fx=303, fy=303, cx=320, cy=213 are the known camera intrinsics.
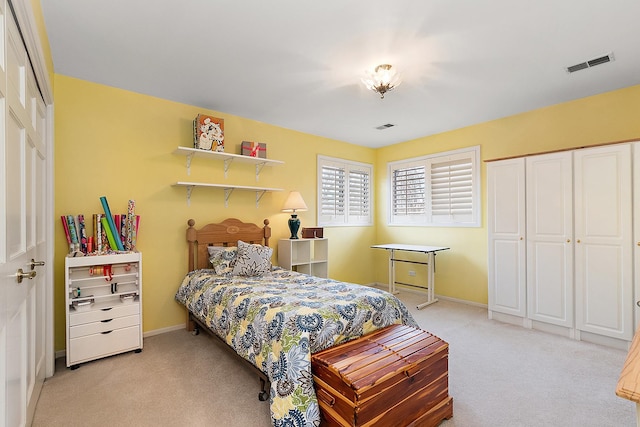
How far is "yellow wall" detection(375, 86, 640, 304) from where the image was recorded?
3.19 m

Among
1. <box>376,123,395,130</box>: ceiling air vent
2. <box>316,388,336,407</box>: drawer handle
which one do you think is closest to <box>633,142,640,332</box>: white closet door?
<box>376,123,395,130</box>: ceiling air vent

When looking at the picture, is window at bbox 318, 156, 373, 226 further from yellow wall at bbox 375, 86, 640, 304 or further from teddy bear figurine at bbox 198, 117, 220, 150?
teddy bear figurine at bbox 198, 117, 220, 150

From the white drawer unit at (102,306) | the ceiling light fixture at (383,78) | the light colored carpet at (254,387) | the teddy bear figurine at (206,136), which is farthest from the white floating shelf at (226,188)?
the ceiling light fixture at (383,78)

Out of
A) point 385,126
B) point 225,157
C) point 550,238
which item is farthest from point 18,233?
point 550,238

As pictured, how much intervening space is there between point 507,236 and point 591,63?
1846mm

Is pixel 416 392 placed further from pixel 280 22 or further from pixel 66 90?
pixel 66 90

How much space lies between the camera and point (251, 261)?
3.29 meters

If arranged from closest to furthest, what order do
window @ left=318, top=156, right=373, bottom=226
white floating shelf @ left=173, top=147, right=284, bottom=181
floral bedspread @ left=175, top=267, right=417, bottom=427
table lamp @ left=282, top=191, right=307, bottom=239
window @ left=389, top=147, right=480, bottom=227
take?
1. floral bedspread @ left=175, top=267, right=417, bottom=427
2. white floating shelf @ left=173, top=147, right=284, bottom=181
3. table lamp @ left=282, top=191, right=307, bottom=239
4. window @ left=389, top=147, right=480, bottom=227
5. window @ left=318, top=156, right=373, bottom=226

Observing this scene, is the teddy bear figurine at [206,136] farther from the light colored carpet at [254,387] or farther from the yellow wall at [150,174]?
the light colored carpet at [254,387]

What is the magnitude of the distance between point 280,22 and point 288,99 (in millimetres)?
1304

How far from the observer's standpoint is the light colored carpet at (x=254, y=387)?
1924 mm

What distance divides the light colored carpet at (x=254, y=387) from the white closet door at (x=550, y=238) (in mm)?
335

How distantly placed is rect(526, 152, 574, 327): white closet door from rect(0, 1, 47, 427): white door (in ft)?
13.9

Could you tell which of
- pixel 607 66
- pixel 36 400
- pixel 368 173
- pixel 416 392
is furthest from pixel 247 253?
pixel 607 66
